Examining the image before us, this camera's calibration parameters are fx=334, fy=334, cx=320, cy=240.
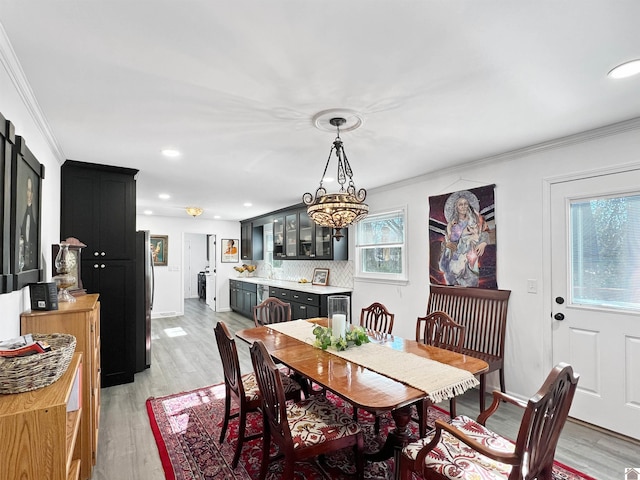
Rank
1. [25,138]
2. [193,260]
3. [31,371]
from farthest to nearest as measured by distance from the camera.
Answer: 1. [193,260]
2. [25,138]
3. [31,371]

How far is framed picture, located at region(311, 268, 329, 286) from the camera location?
19.3 ft

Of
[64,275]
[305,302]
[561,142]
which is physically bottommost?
[305,302]

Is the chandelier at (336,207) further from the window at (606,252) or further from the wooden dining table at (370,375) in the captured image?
the window at (606,252)

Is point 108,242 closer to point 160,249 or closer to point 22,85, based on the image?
point 22,85

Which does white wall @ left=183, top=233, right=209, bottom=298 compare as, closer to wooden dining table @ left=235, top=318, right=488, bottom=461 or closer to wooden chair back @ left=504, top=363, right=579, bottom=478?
wooden dining table @ left=235, top=318, right=488, bottom=461

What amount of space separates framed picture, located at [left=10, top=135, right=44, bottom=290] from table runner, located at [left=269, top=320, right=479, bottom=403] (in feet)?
6.08

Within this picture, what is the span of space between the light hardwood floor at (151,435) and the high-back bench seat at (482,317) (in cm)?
45

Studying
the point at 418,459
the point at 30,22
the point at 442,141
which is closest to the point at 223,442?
the point at 418,459

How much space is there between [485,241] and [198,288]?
9224 millimetres

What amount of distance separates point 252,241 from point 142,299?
4167mm

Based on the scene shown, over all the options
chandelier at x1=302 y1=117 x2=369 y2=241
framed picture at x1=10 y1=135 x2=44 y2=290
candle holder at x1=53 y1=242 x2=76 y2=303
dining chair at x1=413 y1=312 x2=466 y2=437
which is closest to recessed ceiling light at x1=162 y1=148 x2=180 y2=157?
framed picture at x1=10 y1=135 x2=44 y2=290

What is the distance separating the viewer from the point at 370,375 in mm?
1905

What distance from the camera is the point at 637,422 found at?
8.09ft

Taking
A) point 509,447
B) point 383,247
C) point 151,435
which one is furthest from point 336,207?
point 383,247
